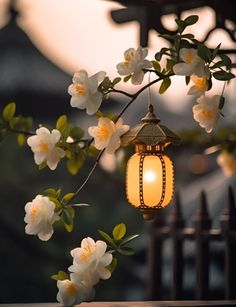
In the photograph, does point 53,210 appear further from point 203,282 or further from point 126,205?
point 126,205

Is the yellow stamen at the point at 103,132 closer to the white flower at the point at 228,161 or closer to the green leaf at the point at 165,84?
the green leaf at the point at 165,84

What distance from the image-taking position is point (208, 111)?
10.9 ft

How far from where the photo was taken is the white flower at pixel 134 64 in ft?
10.7

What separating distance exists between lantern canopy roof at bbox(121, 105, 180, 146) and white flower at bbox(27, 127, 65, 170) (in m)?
0.28

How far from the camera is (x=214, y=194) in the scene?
306 inches

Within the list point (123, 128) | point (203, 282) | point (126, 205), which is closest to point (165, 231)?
point (203, 282)

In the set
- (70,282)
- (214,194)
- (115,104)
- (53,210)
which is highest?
(115,104)

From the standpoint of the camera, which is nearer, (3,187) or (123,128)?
(123,128)

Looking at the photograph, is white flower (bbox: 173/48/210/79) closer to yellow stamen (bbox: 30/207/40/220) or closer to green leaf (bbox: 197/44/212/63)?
green leaf (bbox: 197/44/212/63)

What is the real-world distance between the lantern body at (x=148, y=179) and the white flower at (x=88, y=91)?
0.41m

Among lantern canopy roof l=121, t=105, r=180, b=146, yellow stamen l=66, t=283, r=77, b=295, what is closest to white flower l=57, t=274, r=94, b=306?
yellow stamen l=66, t=283, r=77, b=295

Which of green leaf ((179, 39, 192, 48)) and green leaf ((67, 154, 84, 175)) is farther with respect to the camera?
green leaf ((67, 154, 84, 175))

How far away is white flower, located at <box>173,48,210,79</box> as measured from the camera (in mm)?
3154

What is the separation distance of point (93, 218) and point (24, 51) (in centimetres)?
334
